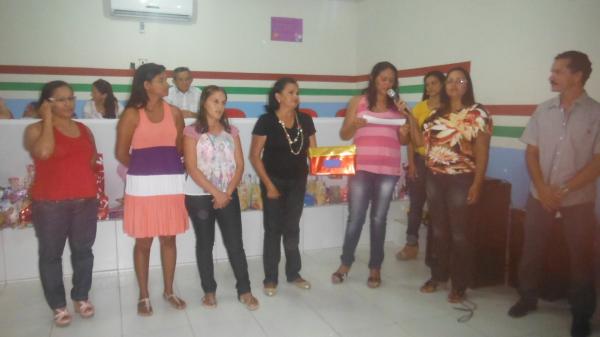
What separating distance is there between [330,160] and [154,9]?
4071 millimetres

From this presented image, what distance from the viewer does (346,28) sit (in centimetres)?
692

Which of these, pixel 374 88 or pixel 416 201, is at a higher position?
pixel 374 88

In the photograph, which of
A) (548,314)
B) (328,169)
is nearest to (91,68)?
(328,169)

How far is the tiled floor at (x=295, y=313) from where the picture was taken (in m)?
2.62

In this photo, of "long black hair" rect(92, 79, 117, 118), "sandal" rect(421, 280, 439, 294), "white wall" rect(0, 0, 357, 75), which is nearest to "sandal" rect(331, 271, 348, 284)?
"sandal" rect(421, 280, 439, 294)

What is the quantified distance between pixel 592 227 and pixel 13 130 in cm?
404

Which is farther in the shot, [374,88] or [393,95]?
[374,88]

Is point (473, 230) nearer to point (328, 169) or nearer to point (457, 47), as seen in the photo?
point (328, 169)

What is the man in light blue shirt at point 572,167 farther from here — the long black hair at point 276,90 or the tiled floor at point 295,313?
the long black hair at point 276,90

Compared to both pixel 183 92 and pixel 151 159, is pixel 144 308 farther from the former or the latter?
pixel 183 92

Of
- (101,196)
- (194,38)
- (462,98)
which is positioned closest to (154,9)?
(194,38)

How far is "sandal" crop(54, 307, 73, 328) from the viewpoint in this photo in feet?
8.73

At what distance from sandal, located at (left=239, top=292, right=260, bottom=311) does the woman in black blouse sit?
198 millimetres

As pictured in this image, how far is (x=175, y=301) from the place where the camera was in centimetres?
292
